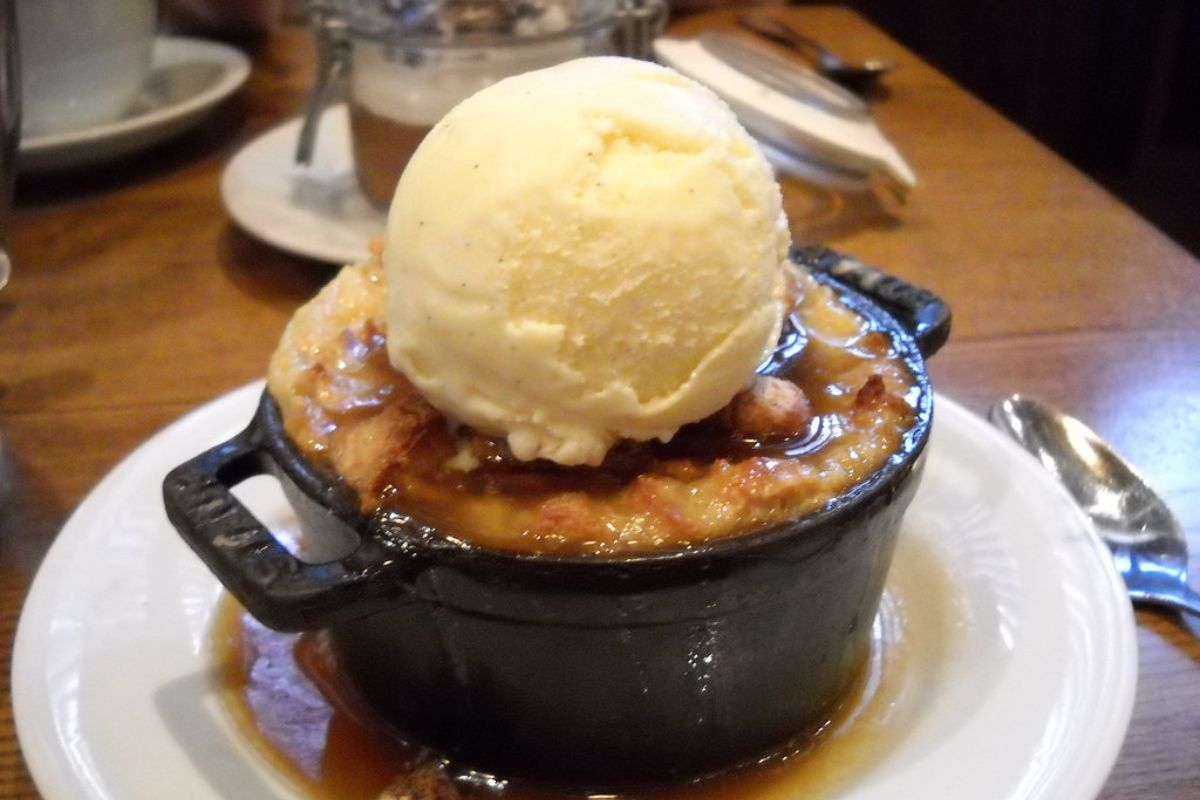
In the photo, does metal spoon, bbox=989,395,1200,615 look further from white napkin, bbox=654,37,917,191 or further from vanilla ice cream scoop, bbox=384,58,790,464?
white napkin, bbox=654,37,917,191

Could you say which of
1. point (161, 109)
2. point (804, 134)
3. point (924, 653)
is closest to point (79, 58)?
point (161, 109)

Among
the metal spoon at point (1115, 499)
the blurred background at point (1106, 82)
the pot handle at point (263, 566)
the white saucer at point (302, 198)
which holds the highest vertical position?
the pot handle at point (263, 566)

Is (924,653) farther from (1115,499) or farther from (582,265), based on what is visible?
(582,265)

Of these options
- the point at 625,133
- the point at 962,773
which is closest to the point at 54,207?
the point at 625,133

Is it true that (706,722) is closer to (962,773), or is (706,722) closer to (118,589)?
(962,773)

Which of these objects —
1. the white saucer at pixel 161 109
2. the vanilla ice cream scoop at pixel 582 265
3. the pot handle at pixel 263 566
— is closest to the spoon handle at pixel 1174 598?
the vanilla ice cream scoop at pixel 582 265

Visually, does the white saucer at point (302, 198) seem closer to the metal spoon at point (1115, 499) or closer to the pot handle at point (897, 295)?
the pot handle at point (897, 295)
